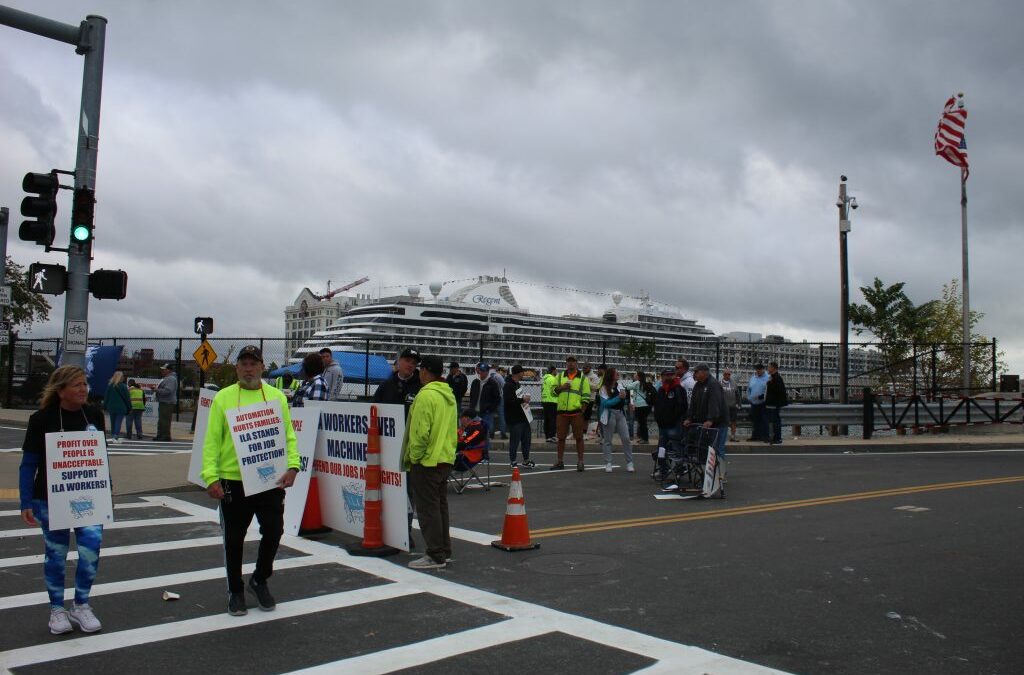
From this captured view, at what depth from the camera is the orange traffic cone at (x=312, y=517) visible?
28.2ft

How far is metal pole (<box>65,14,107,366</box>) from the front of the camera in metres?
11.3

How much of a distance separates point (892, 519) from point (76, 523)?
26.7ft

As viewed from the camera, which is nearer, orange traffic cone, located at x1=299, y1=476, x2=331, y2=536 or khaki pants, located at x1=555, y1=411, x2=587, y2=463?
orange traffic cone, located at x1=299, y1=476, x2=331, y2=536

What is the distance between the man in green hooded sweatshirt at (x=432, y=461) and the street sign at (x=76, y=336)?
640cm

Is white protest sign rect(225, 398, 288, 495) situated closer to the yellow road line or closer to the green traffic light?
the yellow road line

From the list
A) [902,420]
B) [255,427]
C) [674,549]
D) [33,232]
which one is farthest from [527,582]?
[902,420]

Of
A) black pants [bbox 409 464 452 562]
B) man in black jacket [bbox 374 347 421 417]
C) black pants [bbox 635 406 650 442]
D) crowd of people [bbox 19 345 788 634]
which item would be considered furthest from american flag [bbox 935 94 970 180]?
black pants [bbox 409 464 452 562]

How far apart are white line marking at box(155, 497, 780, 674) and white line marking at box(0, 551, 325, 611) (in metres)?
0.37

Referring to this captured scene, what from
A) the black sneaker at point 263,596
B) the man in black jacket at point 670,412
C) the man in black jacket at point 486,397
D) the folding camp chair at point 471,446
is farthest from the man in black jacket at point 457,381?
the black sneaker at point 263,596

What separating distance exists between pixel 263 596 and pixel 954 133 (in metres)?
25.4

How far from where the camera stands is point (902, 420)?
21625 mm

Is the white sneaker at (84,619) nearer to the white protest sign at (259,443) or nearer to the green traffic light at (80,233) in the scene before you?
the white protest sign at (259,443)

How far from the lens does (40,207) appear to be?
1093 centimetres

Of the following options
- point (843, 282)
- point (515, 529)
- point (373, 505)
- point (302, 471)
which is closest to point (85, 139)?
point (302, 471)
